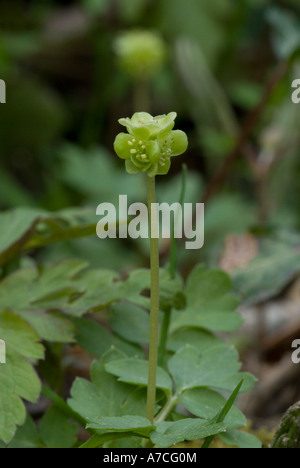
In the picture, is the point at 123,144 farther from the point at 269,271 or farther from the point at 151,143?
the point at 269,271

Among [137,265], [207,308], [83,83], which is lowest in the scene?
[207,308]

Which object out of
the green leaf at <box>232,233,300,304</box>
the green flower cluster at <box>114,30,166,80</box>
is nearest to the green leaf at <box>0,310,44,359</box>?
the green leaf at <box>232,233,300,304</box>

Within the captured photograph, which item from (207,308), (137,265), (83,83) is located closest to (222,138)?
(137,265)

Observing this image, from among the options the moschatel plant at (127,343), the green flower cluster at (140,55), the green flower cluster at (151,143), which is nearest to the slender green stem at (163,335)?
the moschatel plant at (127,343)

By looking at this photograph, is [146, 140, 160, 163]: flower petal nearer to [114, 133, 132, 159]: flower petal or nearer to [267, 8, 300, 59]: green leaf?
[114, 133, 132, 159]: flower petal

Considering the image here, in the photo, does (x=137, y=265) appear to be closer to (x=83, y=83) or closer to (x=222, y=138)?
(x=222, y=138)

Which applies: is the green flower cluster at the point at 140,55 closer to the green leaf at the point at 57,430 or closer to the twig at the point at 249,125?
the twig at the point at 249,125

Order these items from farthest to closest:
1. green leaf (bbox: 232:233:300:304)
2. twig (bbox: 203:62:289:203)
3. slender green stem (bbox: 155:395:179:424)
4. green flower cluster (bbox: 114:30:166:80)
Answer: green flower cluster (bbox: 114:30:166:80) → twig (bbox: 203:62:289:203) → green leaf (bbox: 232:233:300:304) → slender green stem (bbox: 155:395:179:424)
